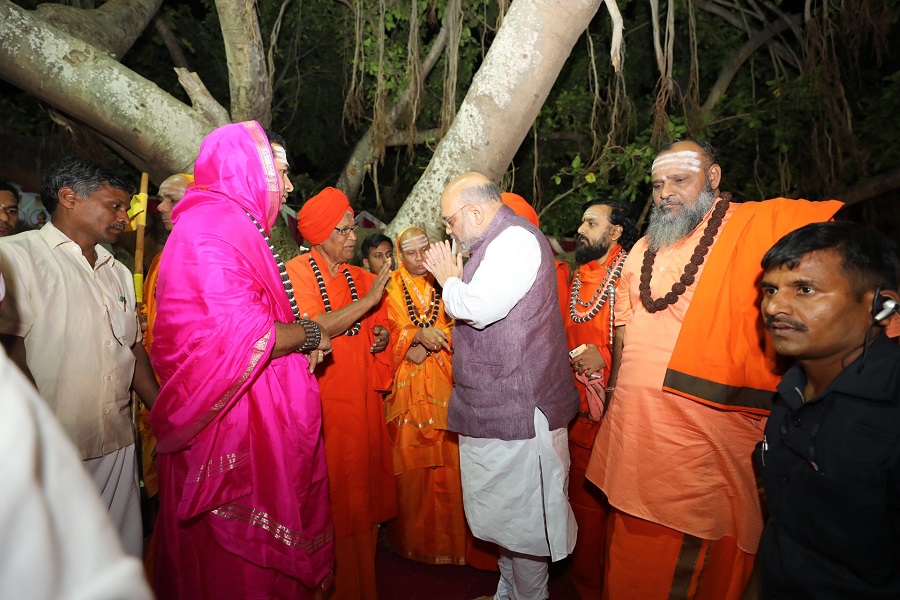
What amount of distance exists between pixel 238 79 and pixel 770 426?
4.88 meters

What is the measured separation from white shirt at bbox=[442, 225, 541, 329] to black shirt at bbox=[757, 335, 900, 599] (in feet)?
4.04

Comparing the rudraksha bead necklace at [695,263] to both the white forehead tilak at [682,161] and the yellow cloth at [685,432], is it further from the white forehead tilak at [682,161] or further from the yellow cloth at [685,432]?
the white forehead tilak at [682,161]

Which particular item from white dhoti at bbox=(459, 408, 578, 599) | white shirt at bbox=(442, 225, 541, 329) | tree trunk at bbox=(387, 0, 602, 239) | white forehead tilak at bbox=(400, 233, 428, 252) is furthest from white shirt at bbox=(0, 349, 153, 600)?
tree trunk at bbox=(387, 0, 602, 239)

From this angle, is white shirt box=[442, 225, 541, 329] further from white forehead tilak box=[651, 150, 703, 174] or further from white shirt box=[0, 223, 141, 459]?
white shirt box=[0, 223, 141, 459]

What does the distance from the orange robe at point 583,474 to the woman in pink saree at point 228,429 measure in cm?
192

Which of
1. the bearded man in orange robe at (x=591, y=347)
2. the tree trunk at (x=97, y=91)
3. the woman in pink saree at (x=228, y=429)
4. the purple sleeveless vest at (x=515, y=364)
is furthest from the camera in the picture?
the tree trunk at (x=97, y=91)

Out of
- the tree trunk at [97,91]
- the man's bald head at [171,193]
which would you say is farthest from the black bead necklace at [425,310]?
the tree trunk at [97,91]

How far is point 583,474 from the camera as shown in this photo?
387 cm

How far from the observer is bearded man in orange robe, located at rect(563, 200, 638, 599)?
11.7ft

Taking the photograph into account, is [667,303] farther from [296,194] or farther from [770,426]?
[296,194]

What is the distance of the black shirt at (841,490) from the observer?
1.57m

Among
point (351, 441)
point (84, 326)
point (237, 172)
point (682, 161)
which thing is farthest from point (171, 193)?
point (682, 161)

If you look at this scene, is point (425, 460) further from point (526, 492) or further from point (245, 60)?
point (245, 60)

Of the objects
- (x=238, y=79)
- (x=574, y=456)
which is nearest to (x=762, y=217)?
(x=574, y=456)
